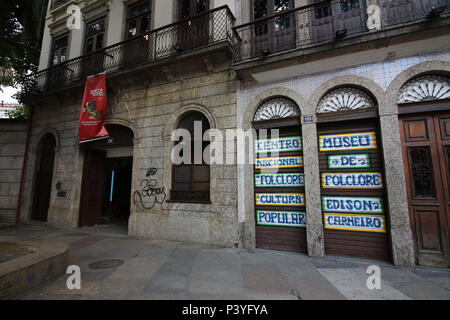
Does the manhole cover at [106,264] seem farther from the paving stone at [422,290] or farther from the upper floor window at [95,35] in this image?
the upper floor window at [95,35]

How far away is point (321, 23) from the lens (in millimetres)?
5609

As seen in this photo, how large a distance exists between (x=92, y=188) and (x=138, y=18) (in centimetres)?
746

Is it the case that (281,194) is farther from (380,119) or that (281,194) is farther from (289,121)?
(380,119)

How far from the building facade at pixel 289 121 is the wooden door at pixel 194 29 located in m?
0.04

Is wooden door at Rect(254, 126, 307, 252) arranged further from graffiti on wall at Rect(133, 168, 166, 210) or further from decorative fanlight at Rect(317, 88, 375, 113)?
graffiti on wall at Rect(133, 168, 166, 210)

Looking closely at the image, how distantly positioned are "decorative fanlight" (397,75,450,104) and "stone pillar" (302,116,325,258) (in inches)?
82.9

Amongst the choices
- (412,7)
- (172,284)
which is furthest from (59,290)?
(412,7)

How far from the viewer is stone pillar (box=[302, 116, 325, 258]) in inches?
194

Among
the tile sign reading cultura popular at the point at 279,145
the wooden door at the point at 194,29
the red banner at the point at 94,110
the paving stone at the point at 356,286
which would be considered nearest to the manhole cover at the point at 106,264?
the paving stone at the point at 356,286

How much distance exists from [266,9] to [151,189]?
6.96 metres

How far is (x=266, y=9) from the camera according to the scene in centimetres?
649

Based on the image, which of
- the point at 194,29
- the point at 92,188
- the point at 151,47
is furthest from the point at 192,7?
the point at 92,188
